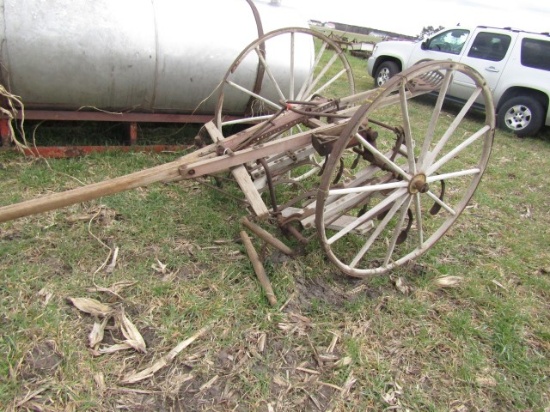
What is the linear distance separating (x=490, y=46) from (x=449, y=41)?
35.9 inches

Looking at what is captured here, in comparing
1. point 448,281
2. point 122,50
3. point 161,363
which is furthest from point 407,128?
point 122,50

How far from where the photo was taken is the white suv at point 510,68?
7066mm

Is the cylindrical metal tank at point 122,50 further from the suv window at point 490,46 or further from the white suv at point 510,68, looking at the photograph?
the suv window at point 490,46

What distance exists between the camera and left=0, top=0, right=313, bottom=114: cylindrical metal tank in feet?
10.2

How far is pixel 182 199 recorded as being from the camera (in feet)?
11.1

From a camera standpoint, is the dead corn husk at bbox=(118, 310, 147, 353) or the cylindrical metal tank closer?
the dead corn husk at bbox=(118, 310, 147, 353)

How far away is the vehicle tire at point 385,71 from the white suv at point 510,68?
953 millimetres

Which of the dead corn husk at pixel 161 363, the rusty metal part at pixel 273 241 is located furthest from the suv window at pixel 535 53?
the dead corn husk at pixel 161 363

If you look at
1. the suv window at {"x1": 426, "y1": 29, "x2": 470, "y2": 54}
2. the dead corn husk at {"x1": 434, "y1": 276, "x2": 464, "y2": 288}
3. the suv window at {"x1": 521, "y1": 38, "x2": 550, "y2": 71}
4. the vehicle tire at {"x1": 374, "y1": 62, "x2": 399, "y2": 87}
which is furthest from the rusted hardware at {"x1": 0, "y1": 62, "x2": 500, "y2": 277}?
the vehicle tire at {"x1": 374, "y1": 62, "x2": 399, "y2": 87}

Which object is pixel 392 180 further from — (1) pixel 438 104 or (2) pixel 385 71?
(2) pixel 385 71

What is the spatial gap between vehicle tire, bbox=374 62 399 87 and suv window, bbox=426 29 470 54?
2.66 ft

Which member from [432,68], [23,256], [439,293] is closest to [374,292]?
[439,293]

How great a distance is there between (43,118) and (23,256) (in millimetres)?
1452

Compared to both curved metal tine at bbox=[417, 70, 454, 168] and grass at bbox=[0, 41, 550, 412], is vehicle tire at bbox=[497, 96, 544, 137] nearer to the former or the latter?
grass at bbox=[0, 41, 550, 412]
